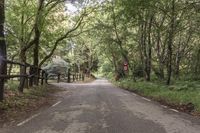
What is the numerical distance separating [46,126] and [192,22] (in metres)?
15.1

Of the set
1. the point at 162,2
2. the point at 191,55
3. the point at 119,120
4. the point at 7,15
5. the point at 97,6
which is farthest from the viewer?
the point at 191,55

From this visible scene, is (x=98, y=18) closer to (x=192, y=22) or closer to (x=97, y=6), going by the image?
(x=97, y=6)

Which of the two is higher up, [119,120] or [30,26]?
[30,26]

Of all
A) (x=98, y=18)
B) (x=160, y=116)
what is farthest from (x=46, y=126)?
(x=98, y=18)

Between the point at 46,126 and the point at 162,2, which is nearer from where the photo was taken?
the point at 46,126

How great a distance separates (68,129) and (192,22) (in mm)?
15203

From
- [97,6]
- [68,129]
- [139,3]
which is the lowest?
[68,129]

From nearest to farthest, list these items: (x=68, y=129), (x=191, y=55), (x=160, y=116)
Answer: (x=68, y=129) < (x=160, y=116) < (x=191, y=55)

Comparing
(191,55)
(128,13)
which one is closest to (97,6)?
(128,13)

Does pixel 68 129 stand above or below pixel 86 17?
below

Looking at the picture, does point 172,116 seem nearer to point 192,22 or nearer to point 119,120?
point 119,120

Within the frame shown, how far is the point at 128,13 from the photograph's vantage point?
21.0m

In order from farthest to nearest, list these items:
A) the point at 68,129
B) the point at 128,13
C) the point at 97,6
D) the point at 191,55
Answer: the point at 191,55 → the point at 97,6 → the point at 128,13 → the point at 68,129

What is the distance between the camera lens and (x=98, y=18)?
98.8 ft
